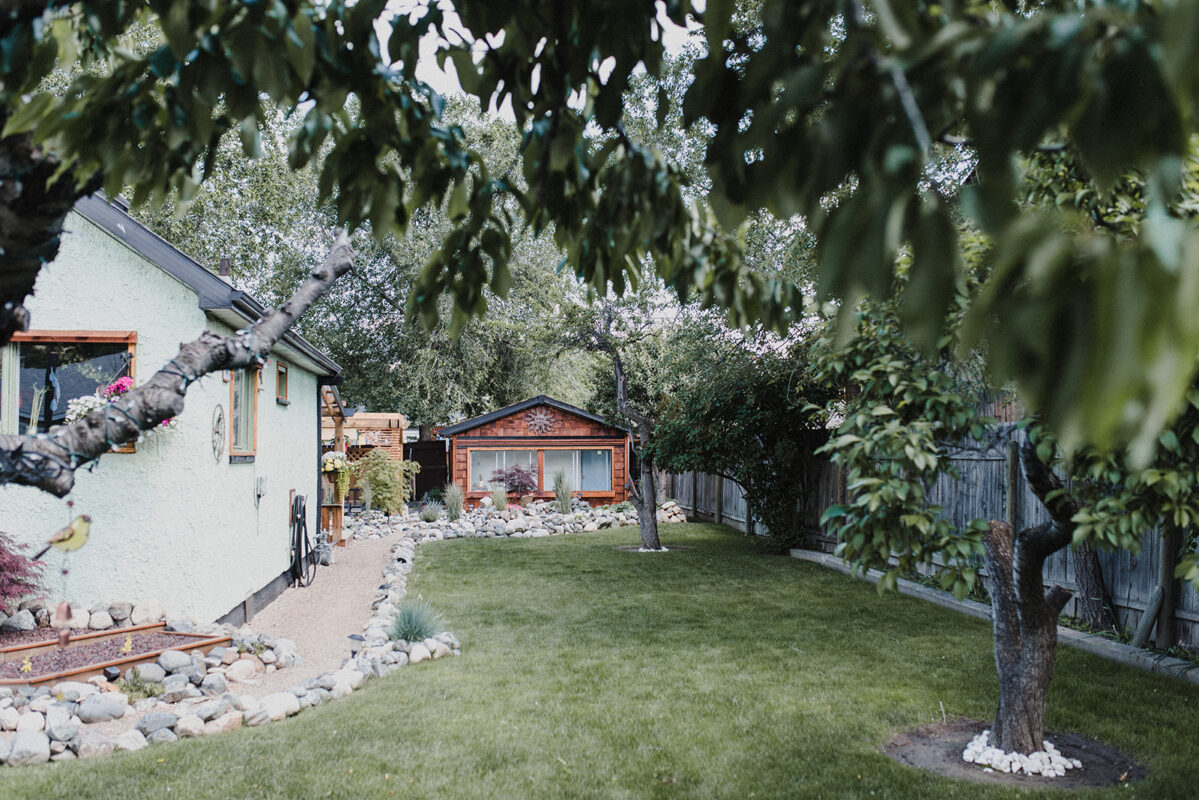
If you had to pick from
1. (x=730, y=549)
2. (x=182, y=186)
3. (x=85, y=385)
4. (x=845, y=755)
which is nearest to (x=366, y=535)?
(x=730, y=549)

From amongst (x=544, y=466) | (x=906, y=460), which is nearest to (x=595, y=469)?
(x=544, y=466)

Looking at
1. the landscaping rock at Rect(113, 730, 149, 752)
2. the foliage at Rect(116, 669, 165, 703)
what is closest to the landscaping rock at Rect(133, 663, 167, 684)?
the foliage at Rect(116, 669, 165, 703)

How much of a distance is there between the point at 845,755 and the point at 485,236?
3593 mm

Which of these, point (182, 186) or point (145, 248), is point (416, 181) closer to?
point (182, 186)

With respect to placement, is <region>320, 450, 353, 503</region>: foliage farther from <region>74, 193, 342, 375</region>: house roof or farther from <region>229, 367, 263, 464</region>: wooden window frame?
<region>74, 193, 342, 375</region>: house roof

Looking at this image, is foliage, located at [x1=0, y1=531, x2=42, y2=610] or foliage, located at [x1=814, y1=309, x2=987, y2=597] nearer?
foliage, located at [x1=814, y1=309, x2=987, y2=597]

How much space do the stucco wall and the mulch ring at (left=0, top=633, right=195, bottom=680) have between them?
47cm

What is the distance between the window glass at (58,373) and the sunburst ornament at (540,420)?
49.9 feet

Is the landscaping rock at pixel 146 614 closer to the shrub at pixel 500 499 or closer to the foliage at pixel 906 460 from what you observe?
the foliage at pixel 906 460

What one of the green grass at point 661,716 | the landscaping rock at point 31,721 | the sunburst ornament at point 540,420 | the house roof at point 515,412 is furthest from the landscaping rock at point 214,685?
the sunburst ornament at point 540,420

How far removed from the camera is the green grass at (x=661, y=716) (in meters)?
3.95

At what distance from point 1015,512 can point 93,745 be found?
729 cm

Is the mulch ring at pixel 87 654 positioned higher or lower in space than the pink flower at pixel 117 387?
lower

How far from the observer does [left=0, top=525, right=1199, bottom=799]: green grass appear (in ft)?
13.0
